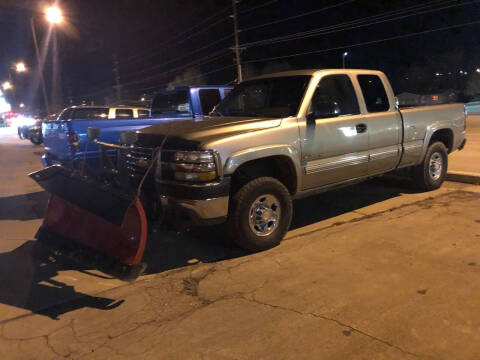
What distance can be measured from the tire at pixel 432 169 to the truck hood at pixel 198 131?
3.49 metres

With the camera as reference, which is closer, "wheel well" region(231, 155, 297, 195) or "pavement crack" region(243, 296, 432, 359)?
"pavement crack" region(243, 296, 432, 359)

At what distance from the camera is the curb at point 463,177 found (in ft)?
25.1

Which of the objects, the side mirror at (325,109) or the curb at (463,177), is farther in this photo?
the curb at (463,177)

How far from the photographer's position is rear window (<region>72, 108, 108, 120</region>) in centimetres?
1312

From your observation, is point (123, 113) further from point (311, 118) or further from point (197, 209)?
point (197, 209)

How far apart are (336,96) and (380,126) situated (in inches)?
33.8

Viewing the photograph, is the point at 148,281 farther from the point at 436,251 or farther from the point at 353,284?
the point at 436,251

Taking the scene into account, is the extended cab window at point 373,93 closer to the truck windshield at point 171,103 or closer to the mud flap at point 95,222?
the mud flap at point 95,222

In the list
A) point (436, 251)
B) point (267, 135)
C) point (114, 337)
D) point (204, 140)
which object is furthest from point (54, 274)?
point (436, 251)

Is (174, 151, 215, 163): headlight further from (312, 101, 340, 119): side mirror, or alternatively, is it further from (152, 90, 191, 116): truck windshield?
(152, 90, 191, 116): truck windshield

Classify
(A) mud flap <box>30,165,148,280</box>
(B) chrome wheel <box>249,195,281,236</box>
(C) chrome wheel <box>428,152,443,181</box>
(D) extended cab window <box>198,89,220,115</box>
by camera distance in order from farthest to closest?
(D) extended cab window <box>198,89,220,115</box>, (C) chrome wheel <box>428,152,443,181</box>, (B) chrome wheel <box>249,195,281,236</box>, (A) mud flap <box>30,165,148,280</box>

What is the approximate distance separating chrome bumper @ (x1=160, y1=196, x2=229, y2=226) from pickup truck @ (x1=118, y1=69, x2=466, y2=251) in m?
0.01

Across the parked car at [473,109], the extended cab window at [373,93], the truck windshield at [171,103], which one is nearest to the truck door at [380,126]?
the extended cab window at [373,93]

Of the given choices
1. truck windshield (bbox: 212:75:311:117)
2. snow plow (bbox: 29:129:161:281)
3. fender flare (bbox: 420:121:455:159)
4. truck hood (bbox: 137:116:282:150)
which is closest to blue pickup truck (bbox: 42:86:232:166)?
truck windshield (bbox: 212:75:311:117)
